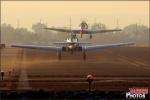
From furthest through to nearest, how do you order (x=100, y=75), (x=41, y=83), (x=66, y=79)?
(x=100, y=75)
(x=66, y=79)
(x=41, y=83)

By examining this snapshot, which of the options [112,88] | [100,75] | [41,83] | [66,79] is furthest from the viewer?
[100,75]

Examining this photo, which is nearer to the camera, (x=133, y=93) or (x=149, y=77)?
(x=133, y=93)

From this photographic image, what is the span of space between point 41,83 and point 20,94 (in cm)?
1112

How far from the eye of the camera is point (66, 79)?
54219 millimetres

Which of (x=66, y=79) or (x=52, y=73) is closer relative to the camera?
(x=66, y=79)

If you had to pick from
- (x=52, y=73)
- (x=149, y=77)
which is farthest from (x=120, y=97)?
(x=52, y=73)

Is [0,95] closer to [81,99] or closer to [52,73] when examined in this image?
[81,99]

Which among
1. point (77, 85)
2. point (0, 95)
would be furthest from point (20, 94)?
point (77, 85)

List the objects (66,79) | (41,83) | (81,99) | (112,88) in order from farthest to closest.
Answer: (66,79), (41,83), (112,88), (81,99)

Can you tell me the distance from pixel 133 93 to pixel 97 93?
109 inches

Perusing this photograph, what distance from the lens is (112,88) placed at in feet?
149

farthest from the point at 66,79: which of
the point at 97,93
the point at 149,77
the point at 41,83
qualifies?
the point at 97,93

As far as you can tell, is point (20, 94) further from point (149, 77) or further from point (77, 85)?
point (149, 77)

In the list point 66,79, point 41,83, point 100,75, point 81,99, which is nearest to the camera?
point 81,99
